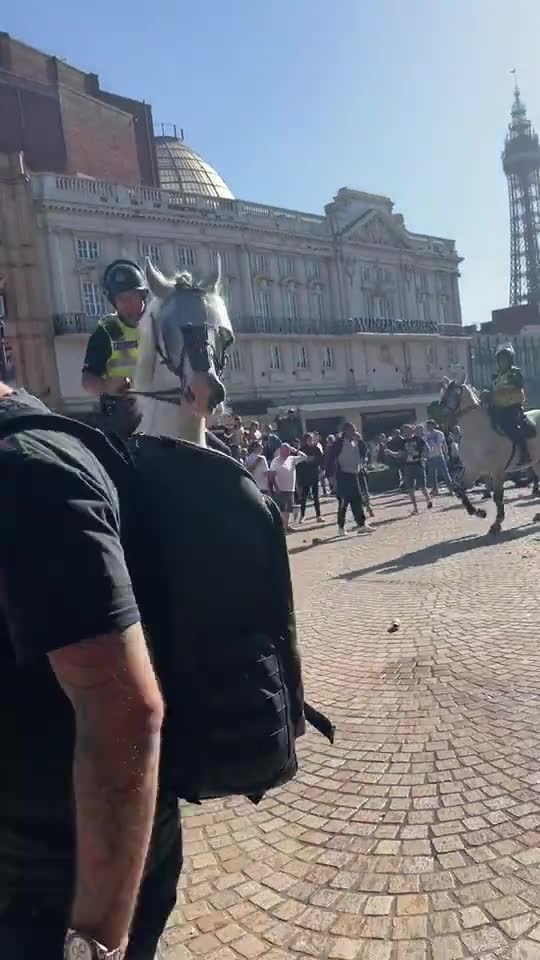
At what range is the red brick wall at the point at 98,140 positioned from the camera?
3925 cm

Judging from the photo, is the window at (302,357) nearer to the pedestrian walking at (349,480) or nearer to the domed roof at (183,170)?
the domed roof at (183,170)

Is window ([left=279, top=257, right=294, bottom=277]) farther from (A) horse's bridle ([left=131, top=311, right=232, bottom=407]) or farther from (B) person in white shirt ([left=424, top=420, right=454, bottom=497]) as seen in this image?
(A) horse's bridle ([left=131, top=311, right=232, bottom=407])

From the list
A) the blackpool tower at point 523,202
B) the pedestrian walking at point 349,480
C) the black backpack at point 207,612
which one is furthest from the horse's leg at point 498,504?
the blackpool tower at point 523,202

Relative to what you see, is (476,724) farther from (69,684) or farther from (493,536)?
(493,536)

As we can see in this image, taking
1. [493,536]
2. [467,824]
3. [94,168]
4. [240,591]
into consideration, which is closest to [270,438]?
[493,536]

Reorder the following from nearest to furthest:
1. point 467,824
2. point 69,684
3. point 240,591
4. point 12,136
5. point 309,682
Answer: point 69,684
point 240,591
point 467,824
point 309,682
point 12,136

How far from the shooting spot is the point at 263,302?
41.7 m

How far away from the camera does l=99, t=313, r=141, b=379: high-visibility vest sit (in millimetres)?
3775

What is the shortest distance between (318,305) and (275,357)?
19.5 ft

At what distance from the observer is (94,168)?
40781 millimetres

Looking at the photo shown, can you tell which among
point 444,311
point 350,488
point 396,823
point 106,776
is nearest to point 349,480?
point 350,488

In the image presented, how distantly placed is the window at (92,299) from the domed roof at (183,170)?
1755 centimetres

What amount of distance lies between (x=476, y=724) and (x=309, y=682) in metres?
1.47

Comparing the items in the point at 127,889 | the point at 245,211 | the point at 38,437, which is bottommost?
the point at 127,889
